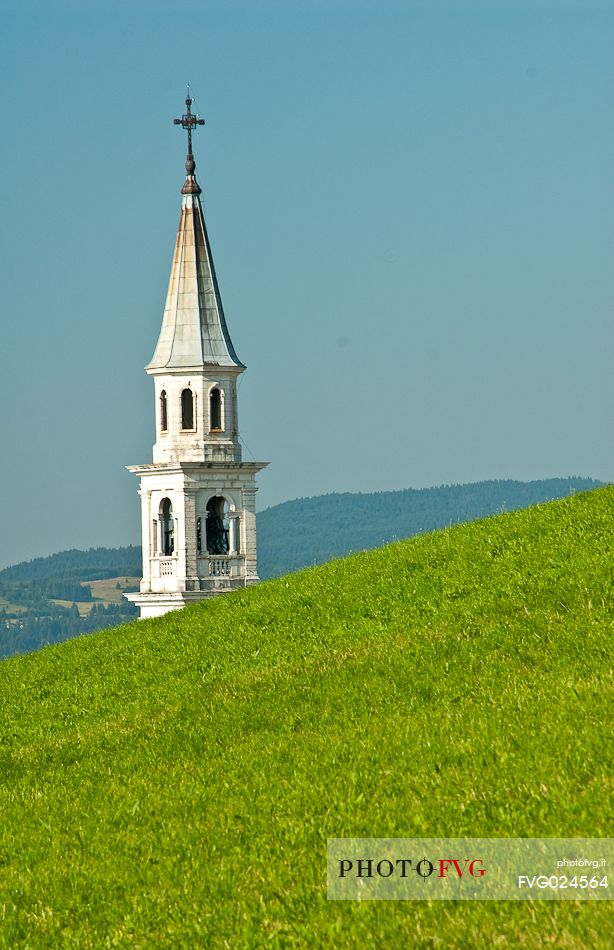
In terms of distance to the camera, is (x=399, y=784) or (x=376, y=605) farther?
(x=376, y=605)

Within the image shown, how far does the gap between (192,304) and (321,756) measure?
139 feet

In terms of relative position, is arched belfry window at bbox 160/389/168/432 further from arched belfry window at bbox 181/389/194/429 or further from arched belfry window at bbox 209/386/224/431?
arched belfry window at bbox 209/386/224/431

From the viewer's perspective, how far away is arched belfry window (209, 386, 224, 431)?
54.2 metres

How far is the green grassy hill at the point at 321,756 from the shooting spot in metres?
10.3

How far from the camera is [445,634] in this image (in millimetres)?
16797

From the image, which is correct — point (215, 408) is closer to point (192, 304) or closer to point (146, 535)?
point (192, 304)

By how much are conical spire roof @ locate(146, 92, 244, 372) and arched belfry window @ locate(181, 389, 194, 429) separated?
1062 mm

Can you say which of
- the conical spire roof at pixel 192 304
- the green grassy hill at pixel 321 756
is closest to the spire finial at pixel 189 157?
the conical spire roof at pixel 192 304

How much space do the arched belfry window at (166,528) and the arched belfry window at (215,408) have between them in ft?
10.1

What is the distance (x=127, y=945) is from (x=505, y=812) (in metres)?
2.63

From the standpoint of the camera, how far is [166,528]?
177 feet

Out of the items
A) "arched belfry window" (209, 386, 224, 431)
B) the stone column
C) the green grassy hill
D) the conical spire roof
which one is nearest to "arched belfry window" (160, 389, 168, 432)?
the conical spire roof

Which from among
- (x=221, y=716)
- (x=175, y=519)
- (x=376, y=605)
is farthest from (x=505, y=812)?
(x=175, y=519)

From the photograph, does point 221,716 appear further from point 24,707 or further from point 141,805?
point 24,707
